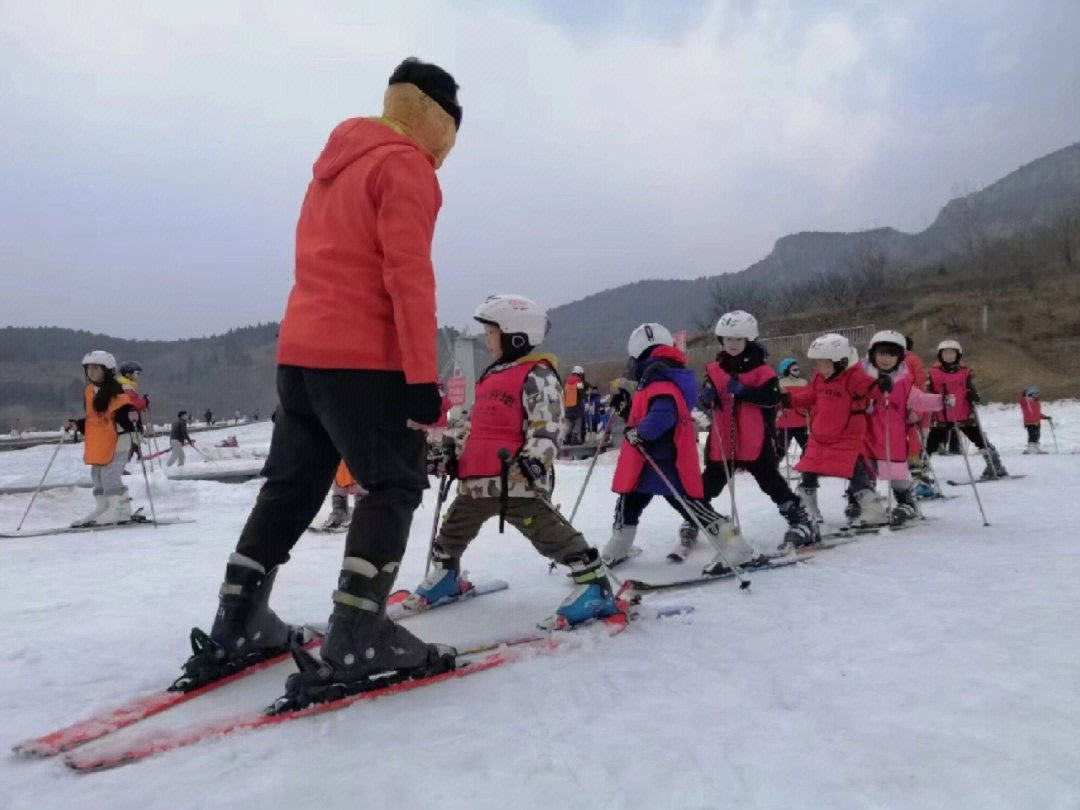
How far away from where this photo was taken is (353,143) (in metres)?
2.71

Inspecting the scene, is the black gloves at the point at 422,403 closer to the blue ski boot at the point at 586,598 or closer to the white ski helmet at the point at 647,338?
the blue ski boot at the point at 586,598

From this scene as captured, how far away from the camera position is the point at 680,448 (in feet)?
16.3

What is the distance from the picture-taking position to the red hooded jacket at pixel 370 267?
2506mm

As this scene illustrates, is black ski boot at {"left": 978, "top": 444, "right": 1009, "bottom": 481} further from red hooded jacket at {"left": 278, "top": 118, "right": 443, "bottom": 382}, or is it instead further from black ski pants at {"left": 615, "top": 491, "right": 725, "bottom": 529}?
red hooded jacket at {"left": 278, "top": 118, "right": 443, "bottom": 382}

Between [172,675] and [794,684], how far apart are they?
2327 mm

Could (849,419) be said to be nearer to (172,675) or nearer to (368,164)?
(368,164)

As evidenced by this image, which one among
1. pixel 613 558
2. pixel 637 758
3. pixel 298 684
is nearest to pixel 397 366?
pixel 298 684

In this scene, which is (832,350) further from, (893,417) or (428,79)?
(428,79)

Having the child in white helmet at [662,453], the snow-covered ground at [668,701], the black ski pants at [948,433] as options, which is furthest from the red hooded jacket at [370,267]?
the black ski pants at [948,433]

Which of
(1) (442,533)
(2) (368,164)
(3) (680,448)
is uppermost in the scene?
(2) (368,164)

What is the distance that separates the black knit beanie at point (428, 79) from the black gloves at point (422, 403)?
1.16 metres

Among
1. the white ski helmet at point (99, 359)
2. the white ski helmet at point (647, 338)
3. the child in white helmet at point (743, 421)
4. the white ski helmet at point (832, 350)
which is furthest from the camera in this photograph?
the white ski helmet at point (99, 359)

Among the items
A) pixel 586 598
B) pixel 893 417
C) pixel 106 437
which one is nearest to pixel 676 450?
pixel 586 598

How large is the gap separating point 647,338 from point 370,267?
115 inches
